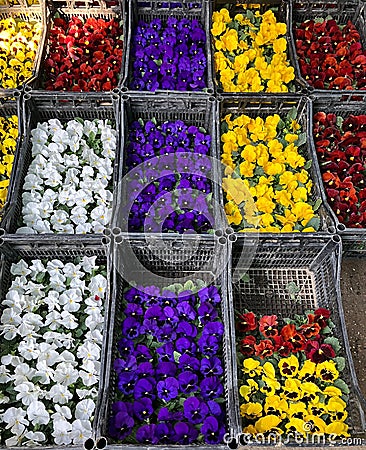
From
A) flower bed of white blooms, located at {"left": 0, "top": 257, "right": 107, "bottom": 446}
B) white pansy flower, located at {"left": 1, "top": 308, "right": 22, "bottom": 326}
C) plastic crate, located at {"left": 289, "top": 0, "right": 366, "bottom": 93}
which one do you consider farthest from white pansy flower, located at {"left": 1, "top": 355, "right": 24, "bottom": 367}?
plastic crate, located at {"left": 289, "top": 0, "right": 366, "bottom": 93}

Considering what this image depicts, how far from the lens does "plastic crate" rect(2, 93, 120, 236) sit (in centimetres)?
214

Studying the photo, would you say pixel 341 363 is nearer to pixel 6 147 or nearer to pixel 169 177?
pixel 169 177

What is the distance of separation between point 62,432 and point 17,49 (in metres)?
2.06

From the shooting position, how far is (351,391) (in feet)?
5.58

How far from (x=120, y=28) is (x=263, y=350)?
204 centimetres

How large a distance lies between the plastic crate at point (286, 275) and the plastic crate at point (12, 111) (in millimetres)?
1061

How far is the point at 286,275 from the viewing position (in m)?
2.08

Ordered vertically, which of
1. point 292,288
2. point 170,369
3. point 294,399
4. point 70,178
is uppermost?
point 70,178

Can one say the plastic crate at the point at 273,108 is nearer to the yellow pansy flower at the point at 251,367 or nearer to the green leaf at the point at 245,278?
the green leaf at the point at 245,278

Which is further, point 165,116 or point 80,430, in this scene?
point 165,116

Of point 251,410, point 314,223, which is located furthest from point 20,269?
point 314,223

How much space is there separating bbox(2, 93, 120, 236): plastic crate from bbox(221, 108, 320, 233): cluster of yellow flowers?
0.59m

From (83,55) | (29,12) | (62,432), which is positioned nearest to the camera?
(62,432)

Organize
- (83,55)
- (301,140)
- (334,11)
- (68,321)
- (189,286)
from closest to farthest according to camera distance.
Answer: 1. (68,321)
2. (189,286)
3. (301,140)
4. (83,55)
5. (334,11)
